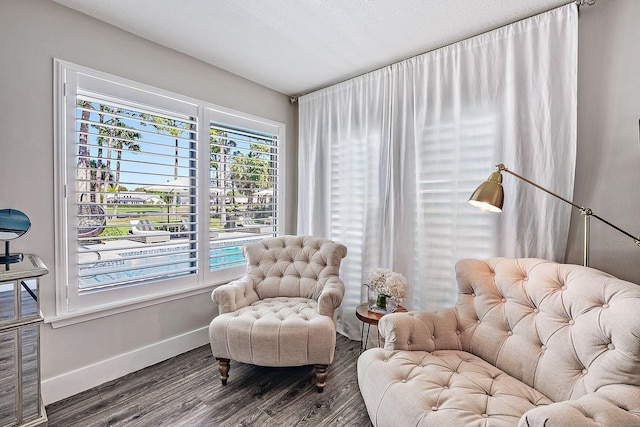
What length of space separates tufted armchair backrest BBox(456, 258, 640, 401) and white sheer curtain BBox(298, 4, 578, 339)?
35 centimetres

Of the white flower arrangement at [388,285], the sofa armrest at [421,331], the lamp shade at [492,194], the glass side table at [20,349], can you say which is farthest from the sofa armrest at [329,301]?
the glass side table at [20,349]

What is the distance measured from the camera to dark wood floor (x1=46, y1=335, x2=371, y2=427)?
1693 mm

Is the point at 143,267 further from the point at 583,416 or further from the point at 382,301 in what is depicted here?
the point at 583,416

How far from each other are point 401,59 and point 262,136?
151 cm

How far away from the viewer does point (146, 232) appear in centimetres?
222

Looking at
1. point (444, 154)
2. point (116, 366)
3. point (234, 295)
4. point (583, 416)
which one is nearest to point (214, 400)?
point (234, 295)

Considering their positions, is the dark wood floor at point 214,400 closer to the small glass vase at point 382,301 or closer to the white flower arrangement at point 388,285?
the small glass vase at point 382,301

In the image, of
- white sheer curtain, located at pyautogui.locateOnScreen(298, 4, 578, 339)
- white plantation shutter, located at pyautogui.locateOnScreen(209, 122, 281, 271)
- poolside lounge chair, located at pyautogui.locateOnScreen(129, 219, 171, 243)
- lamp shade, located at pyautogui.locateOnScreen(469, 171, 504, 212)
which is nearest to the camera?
lamp shade, located at pyautogui.locateOnScreen(469, 171, 504, 212)

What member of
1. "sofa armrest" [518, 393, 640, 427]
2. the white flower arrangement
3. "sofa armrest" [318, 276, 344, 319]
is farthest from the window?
"sofa armrest" [518, 393, 640, 427]

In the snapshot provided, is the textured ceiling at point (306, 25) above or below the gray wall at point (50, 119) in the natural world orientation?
above

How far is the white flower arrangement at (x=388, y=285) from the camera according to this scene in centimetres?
205

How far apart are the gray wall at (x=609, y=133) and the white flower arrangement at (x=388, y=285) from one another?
40.1 inches

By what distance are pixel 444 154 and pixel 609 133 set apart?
0.89 metres

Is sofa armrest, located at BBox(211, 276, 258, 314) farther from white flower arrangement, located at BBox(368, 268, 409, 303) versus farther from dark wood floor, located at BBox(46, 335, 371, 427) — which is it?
white flower arrangement, located at BBox(368, 268, 409, 303)
